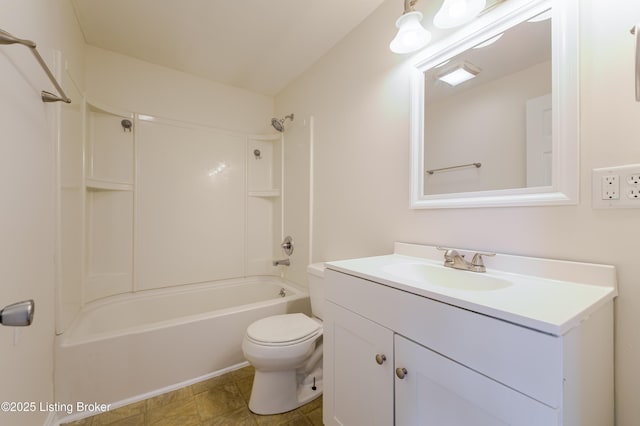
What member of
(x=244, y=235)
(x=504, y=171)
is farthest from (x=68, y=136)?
(x=504, y=171)

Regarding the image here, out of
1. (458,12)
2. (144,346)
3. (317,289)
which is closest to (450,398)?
(317,289)

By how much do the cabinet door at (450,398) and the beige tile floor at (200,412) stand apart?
30.5 inches

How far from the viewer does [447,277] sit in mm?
1073

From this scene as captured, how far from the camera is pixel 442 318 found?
2.34 feet

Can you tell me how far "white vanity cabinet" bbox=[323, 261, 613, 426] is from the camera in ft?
1.77

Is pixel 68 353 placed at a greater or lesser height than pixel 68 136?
lesser

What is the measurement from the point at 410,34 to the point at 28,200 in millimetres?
1821

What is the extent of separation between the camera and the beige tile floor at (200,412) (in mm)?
1314

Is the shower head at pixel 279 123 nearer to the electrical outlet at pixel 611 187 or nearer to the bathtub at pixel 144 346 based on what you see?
the bathtub at pixel 144 346

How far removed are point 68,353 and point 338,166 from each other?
1.89m

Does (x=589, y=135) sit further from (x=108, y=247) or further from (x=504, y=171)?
(x=108, y=247)

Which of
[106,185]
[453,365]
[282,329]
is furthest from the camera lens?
[106,185]

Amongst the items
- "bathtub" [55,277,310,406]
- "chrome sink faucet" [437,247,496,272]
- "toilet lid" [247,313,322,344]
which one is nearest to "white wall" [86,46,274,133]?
"bathtub" [55,277,310,406]

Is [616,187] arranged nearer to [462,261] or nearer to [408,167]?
[462,261]
